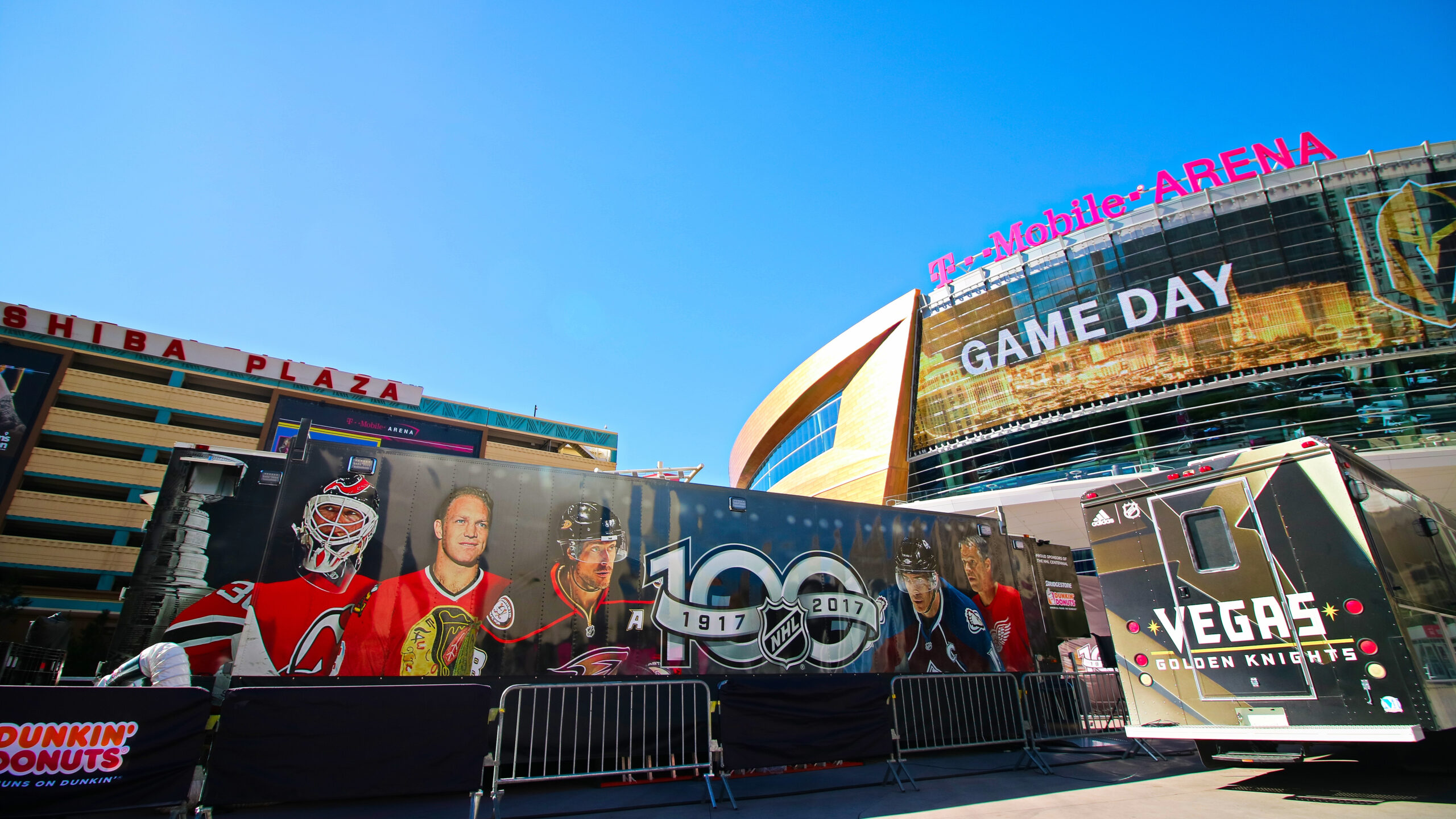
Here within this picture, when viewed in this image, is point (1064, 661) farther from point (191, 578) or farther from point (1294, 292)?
point (1294, 292)

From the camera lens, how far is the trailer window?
6348 millimetres

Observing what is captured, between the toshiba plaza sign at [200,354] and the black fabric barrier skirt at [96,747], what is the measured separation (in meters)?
58.0

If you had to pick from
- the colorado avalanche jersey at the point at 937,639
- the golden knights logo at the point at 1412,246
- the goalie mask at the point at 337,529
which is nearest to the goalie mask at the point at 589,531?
the goalie mask at the point at 337,529

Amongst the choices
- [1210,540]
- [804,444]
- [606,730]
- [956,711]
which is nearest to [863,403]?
[804,444]

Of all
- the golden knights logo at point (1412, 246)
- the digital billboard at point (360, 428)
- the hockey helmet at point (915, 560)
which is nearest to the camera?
the hockey helmet at point (915, 560)

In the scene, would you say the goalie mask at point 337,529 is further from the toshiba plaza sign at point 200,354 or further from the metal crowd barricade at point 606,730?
the toshiba plaza sign at point 200,354

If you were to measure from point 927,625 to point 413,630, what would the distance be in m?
6.94

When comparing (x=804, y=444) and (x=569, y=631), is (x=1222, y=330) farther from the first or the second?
(x=569, y=631)

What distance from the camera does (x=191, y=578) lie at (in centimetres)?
941

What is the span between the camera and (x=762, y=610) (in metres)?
8.37

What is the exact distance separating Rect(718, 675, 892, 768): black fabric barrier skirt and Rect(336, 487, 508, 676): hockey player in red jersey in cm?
282

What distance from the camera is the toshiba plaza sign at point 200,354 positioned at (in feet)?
154

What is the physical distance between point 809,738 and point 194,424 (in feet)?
200

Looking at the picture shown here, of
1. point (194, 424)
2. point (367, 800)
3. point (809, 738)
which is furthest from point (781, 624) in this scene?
point (194, 424)
